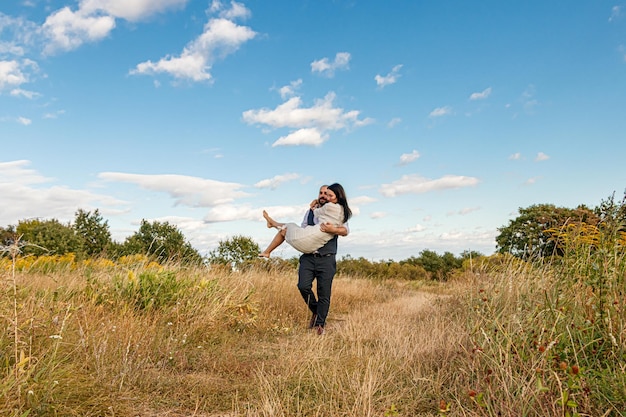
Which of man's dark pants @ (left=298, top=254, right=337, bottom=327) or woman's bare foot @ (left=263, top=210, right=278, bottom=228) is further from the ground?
woman's bare foot @ (left=263, top=210, right=278, bottom=228)

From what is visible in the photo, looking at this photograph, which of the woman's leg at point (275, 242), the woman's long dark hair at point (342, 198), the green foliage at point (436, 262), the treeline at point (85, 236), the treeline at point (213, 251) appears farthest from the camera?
the green foliage at point (436, 262)

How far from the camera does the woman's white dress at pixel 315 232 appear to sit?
6.32 m

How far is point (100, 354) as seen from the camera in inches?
142

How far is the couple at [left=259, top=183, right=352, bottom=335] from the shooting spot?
6.34 m

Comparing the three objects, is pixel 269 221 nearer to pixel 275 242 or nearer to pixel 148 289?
pixel 275 242

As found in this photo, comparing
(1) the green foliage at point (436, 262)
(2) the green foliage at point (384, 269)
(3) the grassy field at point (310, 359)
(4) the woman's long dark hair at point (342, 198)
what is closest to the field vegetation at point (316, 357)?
(3) the grassy field at point (310, 359)

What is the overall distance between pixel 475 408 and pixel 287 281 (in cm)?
635

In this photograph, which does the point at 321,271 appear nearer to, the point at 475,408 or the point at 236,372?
the point at 236,372

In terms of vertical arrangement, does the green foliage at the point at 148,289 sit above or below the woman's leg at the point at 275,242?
below

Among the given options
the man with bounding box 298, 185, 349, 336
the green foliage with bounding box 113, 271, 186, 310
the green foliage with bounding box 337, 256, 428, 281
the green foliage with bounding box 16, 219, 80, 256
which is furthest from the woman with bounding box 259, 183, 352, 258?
the green foliage with bounding box 16, 219, 80, 256

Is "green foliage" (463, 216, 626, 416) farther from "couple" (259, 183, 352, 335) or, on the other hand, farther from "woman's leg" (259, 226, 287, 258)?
"woman's leg" (259, 226, 287, 258)

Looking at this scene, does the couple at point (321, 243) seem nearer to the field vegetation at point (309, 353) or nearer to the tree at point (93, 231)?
the field vegetation at point (309, 353)

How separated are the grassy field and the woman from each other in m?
1.22

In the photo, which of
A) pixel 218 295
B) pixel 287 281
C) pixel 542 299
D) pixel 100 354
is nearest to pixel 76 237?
pixel 287 281
